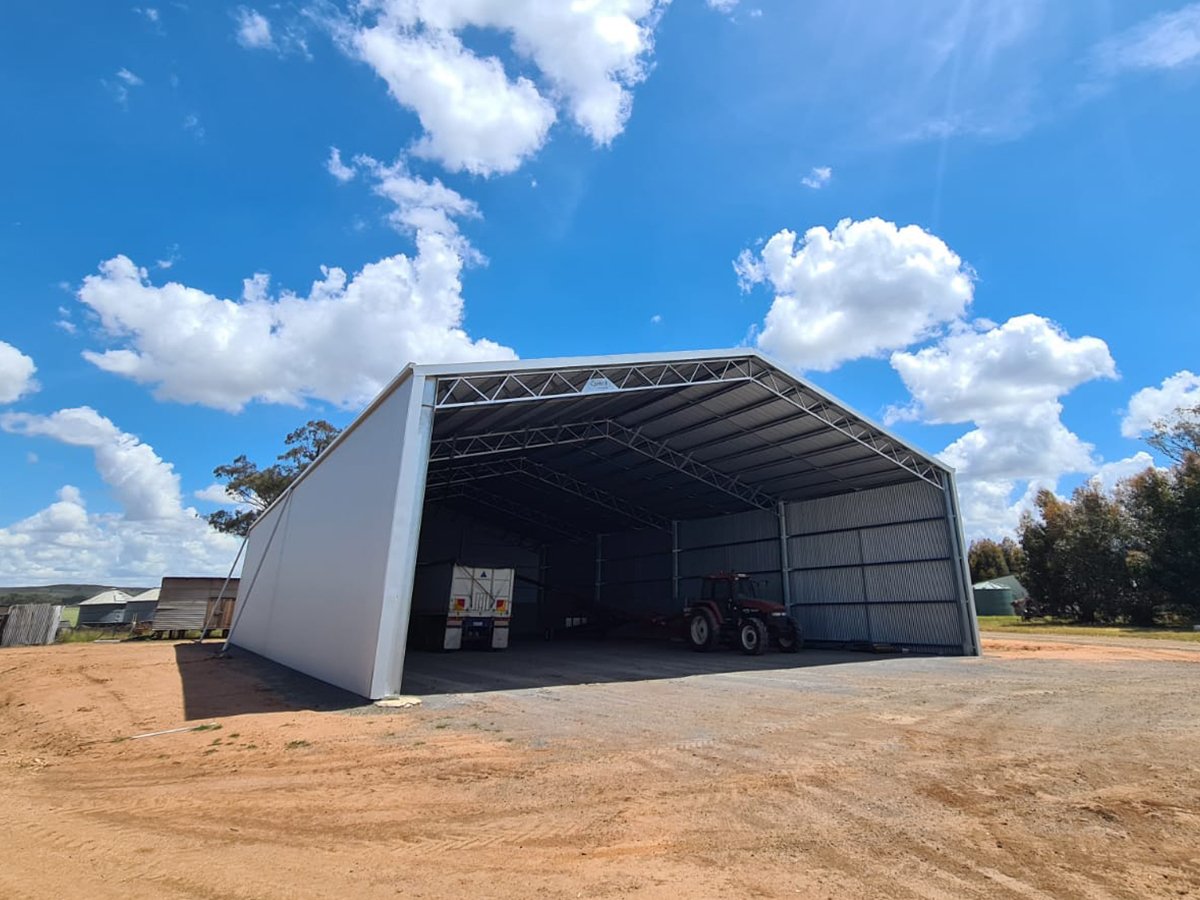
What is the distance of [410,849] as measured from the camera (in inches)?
151

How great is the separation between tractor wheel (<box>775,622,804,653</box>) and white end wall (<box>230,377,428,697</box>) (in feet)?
39.9

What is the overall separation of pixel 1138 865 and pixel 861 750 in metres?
2.76

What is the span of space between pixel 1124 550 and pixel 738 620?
32.6 m

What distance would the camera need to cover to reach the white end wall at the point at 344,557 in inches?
404

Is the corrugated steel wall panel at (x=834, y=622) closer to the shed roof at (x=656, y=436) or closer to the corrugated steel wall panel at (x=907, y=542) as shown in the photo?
the corrugated steel wall panel at (x=907, y=542)

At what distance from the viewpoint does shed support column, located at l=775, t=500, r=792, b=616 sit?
22.2 meters

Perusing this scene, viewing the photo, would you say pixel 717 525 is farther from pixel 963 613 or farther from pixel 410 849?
pixel 410 849

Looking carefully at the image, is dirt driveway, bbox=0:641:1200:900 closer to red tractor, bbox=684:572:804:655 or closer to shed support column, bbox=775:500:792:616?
red tractor, bbox=684:572:804:655

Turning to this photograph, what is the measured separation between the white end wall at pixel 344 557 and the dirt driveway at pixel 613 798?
1.73 meters

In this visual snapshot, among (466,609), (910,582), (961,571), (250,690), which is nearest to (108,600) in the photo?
(466,609)

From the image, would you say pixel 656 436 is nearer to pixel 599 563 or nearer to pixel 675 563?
pixel 675 563

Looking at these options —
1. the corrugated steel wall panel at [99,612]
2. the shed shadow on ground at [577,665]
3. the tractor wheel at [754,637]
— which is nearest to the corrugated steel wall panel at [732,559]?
the shed shadow on ground at [577,665]

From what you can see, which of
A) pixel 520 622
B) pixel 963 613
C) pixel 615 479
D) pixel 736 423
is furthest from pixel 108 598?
pixel 963 613

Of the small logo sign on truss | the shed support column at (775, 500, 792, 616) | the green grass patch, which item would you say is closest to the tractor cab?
the shed support column at (775, 500, 792, 616)
